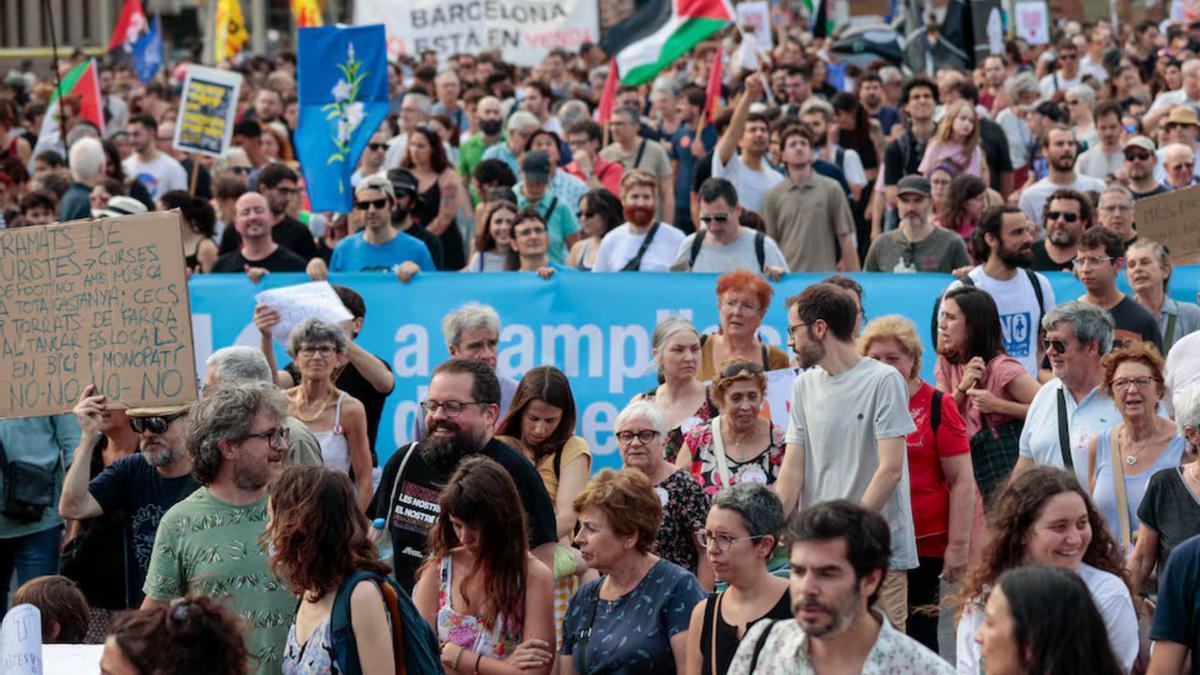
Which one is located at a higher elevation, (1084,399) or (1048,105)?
(1048,105)

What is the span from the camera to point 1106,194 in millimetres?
10148

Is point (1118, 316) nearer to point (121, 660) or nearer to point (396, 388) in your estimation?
point (396, 388)

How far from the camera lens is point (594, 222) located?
36.6 ft

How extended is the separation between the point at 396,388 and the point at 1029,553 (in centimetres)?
525

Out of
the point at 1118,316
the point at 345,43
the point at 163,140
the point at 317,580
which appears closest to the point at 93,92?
the point at 163,140

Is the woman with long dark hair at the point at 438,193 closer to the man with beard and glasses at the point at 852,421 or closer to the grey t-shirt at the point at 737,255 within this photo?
the grey t-shirt at the point at 737,255

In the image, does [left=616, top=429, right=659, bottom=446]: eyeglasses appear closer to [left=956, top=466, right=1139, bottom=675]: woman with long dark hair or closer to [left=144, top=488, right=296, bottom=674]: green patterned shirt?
[left=144, top=488, right=296, bottom=674]: green patterned shirt

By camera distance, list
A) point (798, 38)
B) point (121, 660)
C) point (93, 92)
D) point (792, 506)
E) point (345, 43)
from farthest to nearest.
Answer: point (798, 38), point (93, 92), point (345, 43), point (792, 506), point (121, 660)

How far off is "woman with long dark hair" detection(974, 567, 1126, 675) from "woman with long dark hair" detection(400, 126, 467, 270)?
8.46m

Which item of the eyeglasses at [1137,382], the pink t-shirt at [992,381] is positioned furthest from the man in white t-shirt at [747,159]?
the eyeglasses at [1137,382]

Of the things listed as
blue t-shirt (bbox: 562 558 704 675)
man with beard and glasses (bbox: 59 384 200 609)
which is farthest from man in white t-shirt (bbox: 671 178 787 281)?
blue t-shirt (bbox: 562 558 704 675)

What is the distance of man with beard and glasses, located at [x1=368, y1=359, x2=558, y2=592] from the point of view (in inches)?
245

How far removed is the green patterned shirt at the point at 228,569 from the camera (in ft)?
18.0

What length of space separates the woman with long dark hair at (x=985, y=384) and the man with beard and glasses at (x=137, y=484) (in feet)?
9.87
